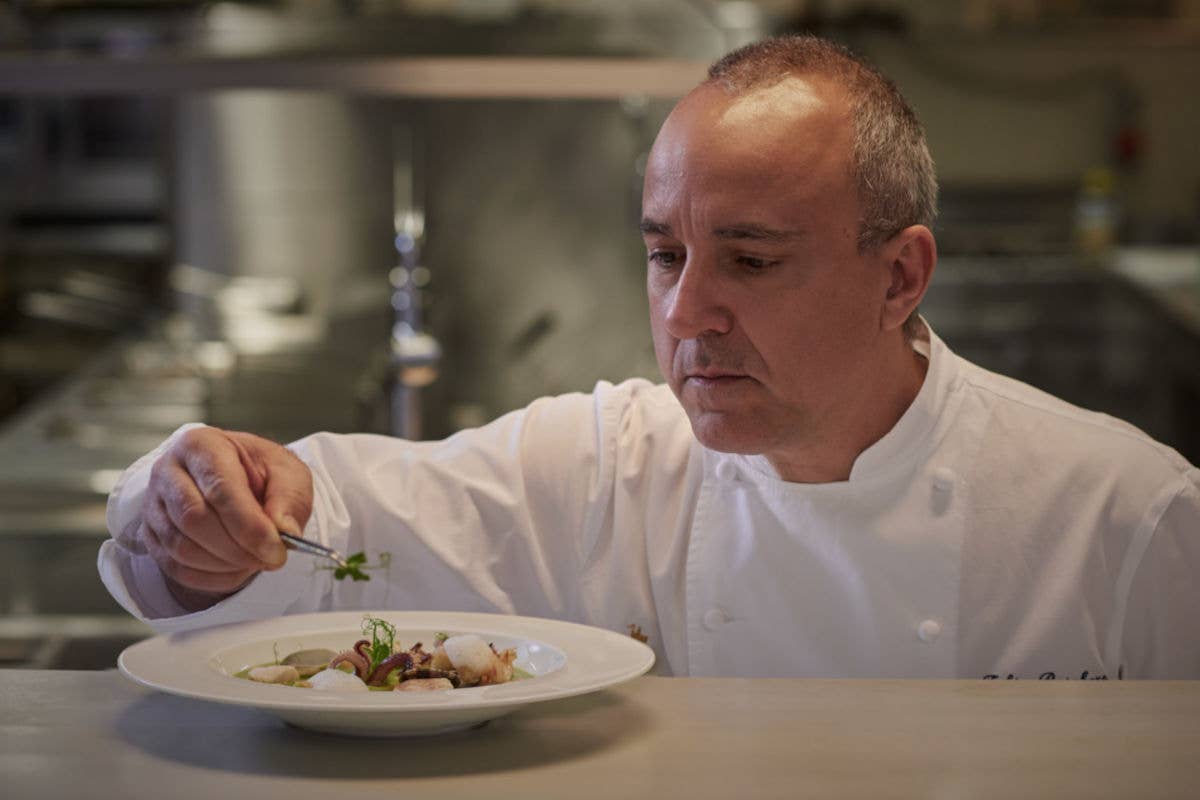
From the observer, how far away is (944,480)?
1.54 meters

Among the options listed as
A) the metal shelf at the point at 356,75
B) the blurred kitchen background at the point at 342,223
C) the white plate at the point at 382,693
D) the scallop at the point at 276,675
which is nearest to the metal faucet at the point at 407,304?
the blurred kitchen background at the point at 342,223

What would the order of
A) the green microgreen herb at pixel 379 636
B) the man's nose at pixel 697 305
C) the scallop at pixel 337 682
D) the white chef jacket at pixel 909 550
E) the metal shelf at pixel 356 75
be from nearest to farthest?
the scallop at pixel 337 682
the green microgreen herb at pixel 379 636
the man's nose at pixel 697 305
the white chef jacket at pixel 909 550
the metal shelf at pixel 356 75

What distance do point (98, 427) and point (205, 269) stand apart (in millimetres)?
354

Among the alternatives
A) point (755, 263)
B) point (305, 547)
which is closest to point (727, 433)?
point (755, 263)

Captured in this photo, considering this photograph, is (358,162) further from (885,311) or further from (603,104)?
(885,311)

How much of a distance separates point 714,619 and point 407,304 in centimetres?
138

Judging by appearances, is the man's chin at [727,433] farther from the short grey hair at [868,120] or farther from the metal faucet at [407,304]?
the metal faucet at [407,304]

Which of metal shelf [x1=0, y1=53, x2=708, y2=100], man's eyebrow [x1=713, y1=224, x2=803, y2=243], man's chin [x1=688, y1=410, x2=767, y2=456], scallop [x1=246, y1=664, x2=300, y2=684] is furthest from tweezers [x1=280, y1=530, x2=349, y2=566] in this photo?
metal shelf [x1=0, y1=53, x2=708, y2=100]

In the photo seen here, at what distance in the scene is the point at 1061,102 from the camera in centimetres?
630

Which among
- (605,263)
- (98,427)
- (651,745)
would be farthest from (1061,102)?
(651,745)

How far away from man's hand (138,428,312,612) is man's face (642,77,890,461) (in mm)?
374

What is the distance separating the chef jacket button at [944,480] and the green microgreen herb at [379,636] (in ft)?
1.83

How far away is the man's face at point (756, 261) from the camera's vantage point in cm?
142

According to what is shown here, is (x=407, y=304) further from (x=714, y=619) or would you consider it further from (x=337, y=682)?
(x=337, y=682)
